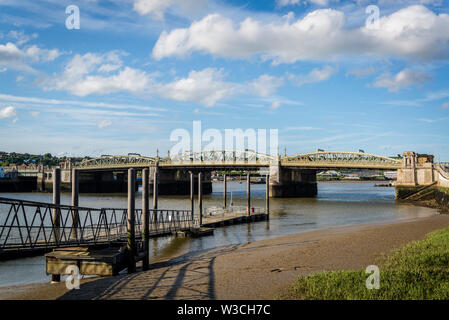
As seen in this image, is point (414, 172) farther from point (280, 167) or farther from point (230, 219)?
point (230, 219)

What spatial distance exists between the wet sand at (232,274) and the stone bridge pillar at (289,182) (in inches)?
2838

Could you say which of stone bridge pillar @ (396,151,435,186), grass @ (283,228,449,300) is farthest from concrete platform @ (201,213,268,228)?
stone bridge pillar @ (396,151,435,186)

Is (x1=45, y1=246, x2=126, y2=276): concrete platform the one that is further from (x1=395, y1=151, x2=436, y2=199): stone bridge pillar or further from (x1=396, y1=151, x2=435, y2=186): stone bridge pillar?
(x1=396, y1=151, x2=435, y2=186): stone bridge pillar

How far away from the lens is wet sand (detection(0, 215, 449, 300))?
547 inches

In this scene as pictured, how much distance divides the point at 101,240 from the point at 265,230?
1977 centimetres

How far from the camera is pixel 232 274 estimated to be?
16.7 m

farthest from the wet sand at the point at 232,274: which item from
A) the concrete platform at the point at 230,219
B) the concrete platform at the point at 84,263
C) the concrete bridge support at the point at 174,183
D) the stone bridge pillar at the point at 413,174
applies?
the concrete bridge support at the point at 174,183

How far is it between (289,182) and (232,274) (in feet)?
297

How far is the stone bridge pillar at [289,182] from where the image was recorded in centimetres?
9844

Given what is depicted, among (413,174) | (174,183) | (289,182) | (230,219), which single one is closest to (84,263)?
(230,219)

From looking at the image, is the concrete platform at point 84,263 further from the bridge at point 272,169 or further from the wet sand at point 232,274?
the bridge at point 272,169

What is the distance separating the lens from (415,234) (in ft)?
93.5
